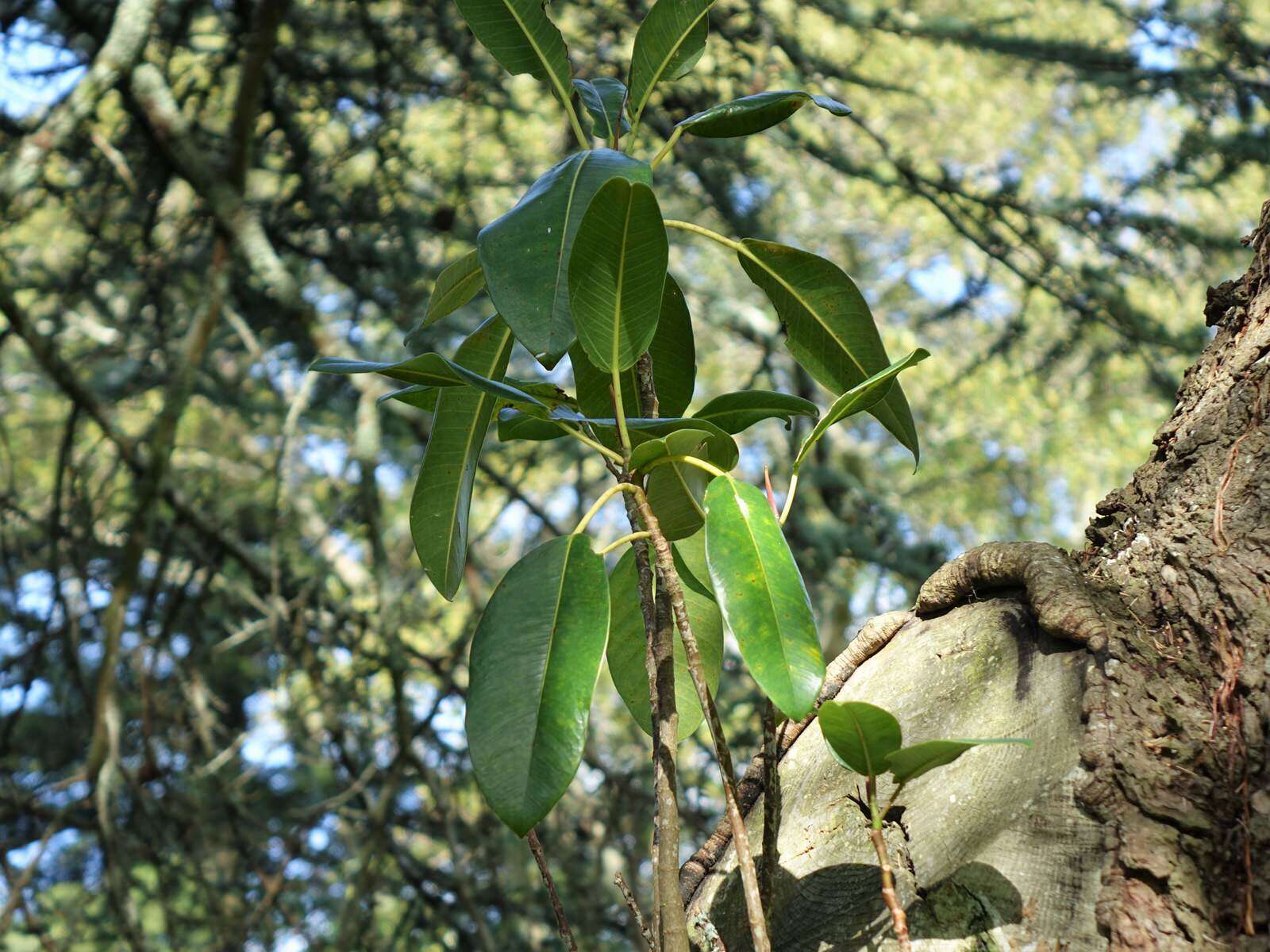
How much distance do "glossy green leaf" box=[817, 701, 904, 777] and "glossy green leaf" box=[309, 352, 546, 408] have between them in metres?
0.38

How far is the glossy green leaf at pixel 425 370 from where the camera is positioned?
3.18ft

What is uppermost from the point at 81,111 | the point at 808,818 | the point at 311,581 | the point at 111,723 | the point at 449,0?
the point at 449,0

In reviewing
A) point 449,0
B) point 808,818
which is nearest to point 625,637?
point 808,818

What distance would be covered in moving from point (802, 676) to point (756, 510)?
167mm

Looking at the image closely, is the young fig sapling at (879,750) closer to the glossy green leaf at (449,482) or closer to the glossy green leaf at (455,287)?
the glossy green leaf at (449,482)

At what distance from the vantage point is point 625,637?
1.26m

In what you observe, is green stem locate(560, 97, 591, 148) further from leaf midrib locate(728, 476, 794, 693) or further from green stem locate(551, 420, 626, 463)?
leaf midrib locate(728, 476, 794, 693)

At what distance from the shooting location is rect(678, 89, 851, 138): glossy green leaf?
123 cm

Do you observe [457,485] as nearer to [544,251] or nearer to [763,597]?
[544,251]

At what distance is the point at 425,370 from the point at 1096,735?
65 cm

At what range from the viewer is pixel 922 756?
0.88m

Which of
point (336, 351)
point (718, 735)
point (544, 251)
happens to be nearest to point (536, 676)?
point (718, 735)

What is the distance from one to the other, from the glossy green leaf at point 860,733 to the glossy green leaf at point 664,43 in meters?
0.73

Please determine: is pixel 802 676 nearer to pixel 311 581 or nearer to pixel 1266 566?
pixel 1266 566
